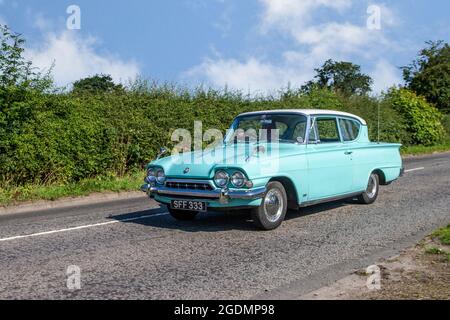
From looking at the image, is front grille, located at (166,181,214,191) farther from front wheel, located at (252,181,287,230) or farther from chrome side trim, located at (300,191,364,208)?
chrome side trim, located at (300,191,364,208)

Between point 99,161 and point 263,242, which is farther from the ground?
point 99,161

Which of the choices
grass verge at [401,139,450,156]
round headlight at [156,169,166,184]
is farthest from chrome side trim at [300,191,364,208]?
grass verge at [401,139,450,156]

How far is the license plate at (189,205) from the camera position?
23.6 feet

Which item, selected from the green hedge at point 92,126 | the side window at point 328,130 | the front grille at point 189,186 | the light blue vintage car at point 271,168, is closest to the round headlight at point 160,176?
the light blue vintage car at point 271,168

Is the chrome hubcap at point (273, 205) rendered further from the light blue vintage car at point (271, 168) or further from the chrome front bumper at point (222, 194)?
the chrome front bumper at point (222, 194)

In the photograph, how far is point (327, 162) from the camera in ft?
27.2

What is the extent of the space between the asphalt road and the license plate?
385 mm

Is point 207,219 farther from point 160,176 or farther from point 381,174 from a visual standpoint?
point 381,174

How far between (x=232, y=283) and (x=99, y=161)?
29.9 ft

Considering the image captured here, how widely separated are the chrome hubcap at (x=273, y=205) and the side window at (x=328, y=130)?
163 centimetres

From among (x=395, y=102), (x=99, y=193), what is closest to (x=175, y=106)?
(x=99, y=193)

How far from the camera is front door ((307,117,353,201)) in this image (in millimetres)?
8016

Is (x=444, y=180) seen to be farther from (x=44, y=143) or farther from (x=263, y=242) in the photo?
(x=44, y=143)

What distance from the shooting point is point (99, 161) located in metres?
13.5
